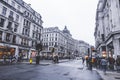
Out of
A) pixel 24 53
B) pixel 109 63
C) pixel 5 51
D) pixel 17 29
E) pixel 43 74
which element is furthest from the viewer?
pixel 24 53

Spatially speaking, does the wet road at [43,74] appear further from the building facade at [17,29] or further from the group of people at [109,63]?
the building facade at [17,29]

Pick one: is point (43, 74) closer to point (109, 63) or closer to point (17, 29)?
point (109, 63)

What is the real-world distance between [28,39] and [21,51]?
17.6 feet

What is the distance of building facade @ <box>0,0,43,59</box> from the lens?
97.9 feet

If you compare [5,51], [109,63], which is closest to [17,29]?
[5,51]

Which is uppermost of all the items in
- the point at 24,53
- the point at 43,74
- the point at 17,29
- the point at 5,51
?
the point at 17,29

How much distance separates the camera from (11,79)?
26.2ft

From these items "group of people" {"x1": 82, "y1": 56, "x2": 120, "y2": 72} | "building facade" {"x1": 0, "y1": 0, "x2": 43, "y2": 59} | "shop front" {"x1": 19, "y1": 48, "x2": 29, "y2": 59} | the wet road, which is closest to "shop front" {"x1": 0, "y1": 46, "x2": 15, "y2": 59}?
"building facade" {"x1": 0, "y1": 0, "x2": 43, "y2": 59}

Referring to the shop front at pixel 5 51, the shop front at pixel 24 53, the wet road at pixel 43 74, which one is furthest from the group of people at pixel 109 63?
the shop front at pixel 24 53

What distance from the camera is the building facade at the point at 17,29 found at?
29.8 m

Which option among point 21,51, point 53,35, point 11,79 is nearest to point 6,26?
point 21,51

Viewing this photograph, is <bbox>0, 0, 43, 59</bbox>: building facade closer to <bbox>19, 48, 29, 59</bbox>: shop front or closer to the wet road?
<bbox>19, 48, 29, 59</bbox>: shop front

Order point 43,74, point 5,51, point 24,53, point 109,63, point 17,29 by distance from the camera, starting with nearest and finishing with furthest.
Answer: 1. point 43,74
2. point 109,63
3. point 5,51
4. point 17,29
5. point 24,53

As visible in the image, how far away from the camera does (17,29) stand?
3519cm
